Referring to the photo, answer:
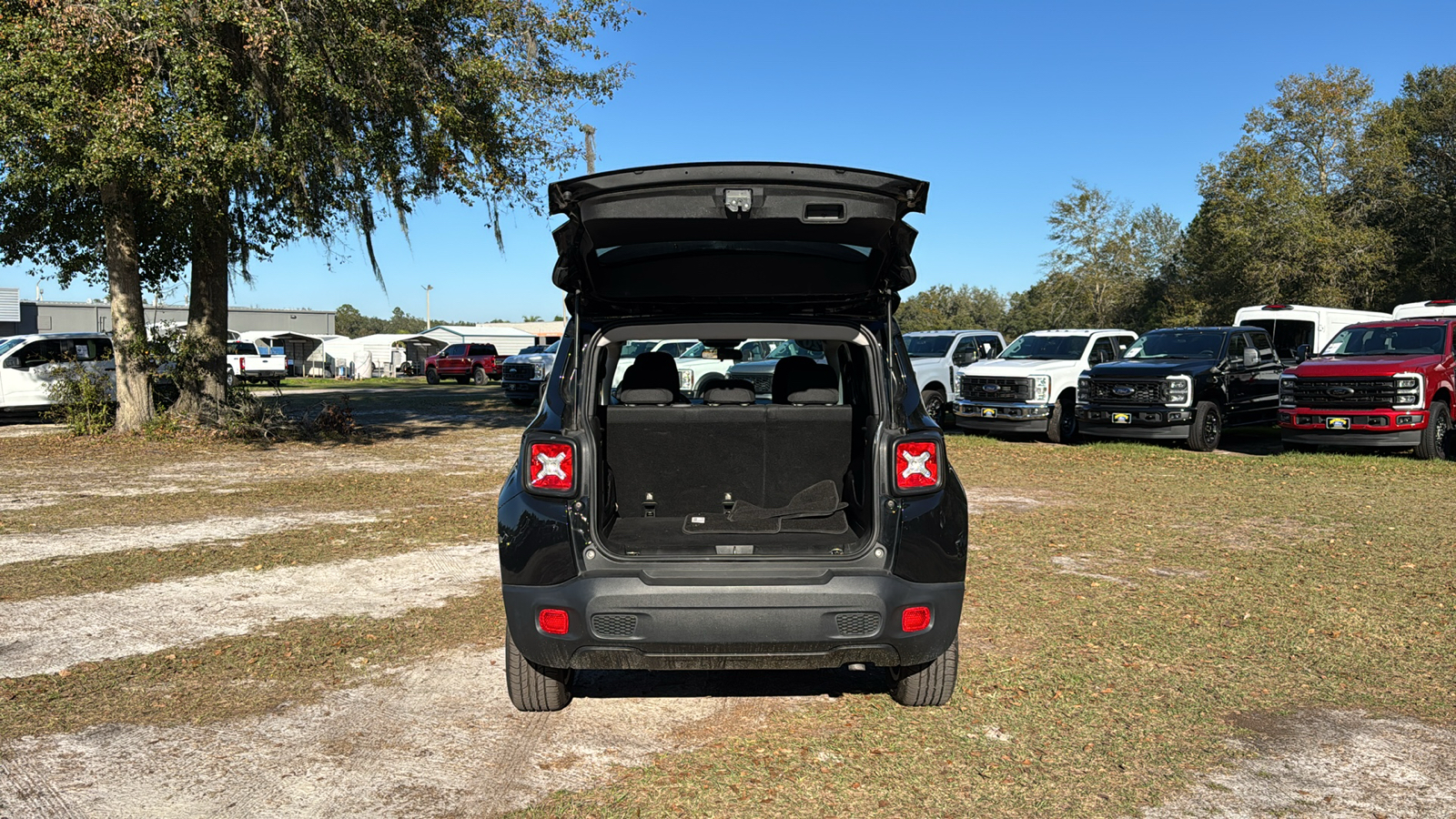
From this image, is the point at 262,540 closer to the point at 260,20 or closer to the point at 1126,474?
the point at 260,20

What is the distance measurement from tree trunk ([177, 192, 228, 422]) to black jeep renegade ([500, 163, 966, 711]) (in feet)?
47.6

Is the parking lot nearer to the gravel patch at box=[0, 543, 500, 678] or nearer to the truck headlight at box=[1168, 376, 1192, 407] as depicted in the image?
the gravel patch at box=[0, 543, 500, 678]

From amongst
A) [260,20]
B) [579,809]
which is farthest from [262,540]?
[260,20]

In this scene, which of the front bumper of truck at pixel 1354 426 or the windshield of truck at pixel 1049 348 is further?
the windshield of truck at pixel 1049 348

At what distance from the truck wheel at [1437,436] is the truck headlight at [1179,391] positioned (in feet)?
9.54

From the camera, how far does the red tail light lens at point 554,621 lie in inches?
157

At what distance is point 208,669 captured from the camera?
17.3 feet

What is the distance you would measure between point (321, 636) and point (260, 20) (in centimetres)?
1011

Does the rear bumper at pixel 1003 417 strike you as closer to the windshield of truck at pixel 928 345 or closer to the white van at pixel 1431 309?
the windshield of truck at pixel 928 345

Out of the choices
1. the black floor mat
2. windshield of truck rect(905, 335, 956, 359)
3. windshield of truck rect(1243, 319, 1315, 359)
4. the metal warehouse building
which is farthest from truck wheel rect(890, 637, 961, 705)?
the metal warehouse building

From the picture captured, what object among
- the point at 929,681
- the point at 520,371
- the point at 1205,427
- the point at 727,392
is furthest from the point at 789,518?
the point at 520,371

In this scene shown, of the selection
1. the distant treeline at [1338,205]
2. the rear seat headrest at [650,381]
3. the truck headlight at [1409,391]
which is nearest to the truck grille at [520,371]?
the truck headlight at [1409,391]

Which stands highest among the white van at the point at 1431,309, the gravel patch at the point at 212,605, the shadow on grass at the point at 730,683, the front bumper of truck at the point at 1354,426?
the white van at the point at 1431,309

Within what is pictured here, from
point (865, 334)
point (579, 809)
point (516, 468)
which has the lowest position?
point (579, 809)
